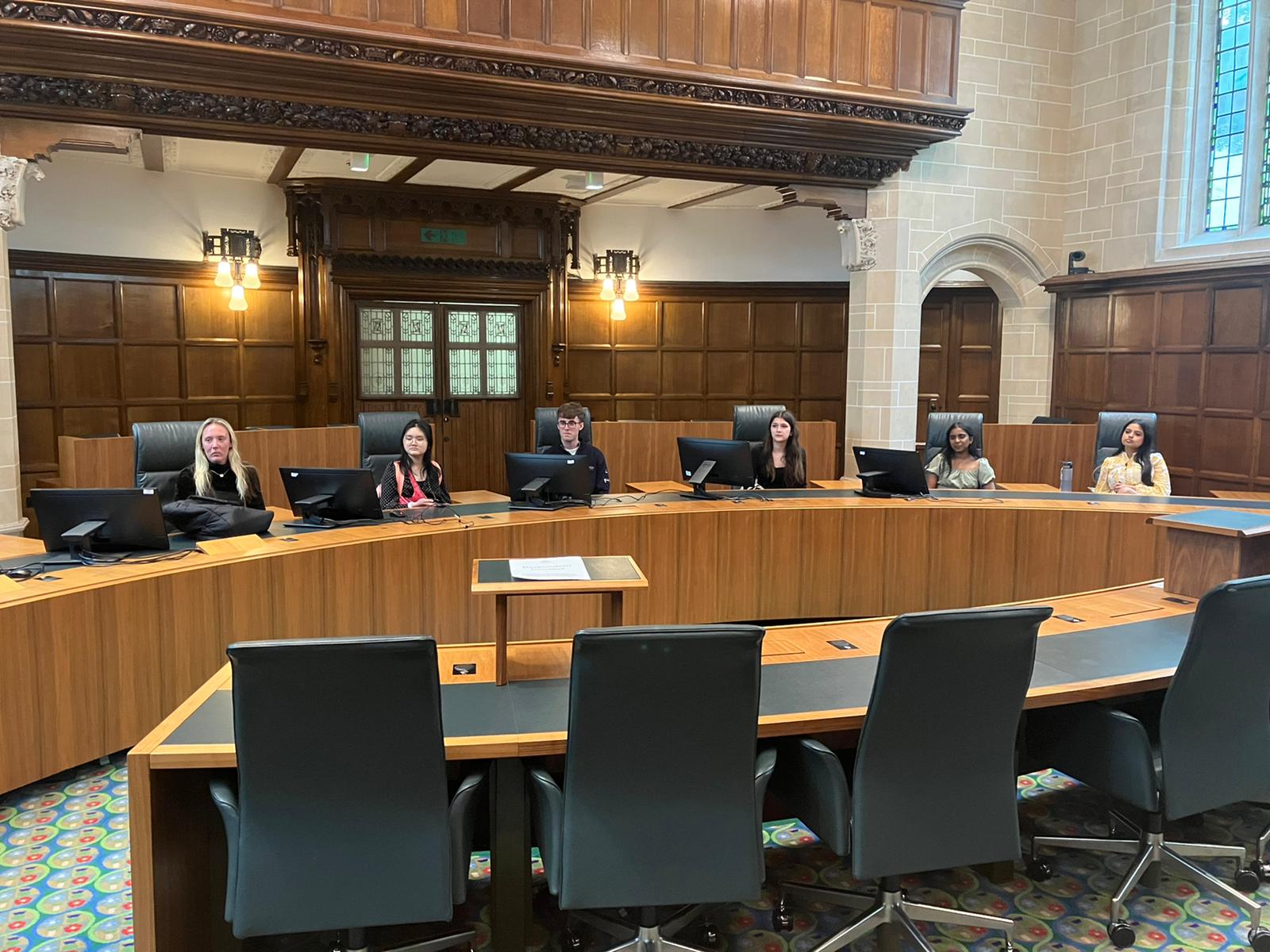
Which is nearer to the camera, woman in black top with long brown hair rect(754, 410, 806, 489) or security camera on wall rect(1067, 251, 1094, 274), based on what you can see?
woman in black top with long brown hair rect(754, 410, 806, 489)

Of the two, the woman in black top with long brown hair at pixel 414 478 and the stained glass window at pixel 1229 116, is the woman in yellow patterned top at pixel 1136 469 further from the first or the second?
the woman in black top with long brown hair at pixel 414 478

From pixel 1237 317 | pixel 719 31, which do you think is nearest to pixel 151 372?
pixel 719 31

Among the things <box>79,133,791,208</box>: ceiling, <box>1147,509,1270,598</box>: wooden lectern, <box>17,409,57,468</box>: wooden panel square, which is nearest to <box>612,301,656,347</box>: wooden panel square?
<box>79,133,791,208</box>: ceiling

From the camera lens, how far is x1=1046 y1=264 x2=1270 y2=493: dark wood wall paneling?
7.68 metres

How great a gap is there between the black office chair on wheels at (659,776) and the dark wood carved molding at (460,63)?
514cm

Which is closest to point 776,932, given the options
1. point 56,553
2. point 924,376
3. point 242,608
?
point 242,608

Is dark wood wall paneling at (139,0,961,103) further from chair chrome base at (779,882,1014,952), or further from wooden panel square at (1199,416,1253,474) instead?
chair chrome base at (779,882,1014,952)

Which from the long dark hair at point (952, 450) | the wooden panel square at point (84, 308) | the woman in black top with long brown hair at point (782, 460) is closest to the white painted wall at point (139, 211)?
the wooden panel square at point (84, 308)

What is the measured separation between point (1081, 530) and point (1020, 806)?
232cm

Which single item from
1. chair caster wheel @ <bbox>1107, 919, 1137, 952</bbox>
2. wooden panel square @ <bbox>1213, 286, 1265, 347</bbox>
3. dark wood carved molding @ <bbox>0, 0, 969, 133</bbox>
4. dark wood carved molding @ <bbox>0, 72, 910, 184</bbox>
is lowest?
chair caster wheel @ <bbox>1107, 919, 1137, 952</bbox>

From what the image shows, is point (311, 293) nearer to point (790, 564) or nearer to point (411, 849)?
point (790, 564)

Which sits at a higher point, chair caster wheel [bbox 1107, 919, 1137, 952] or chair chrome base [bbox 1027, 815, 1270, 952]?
chair chrome base [bbox 1027, 815, 1270, 952]

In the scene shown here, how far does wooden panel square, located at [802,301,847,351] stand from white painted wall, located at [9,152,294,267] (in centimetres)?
575

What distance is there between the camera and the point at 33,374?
8.09m
